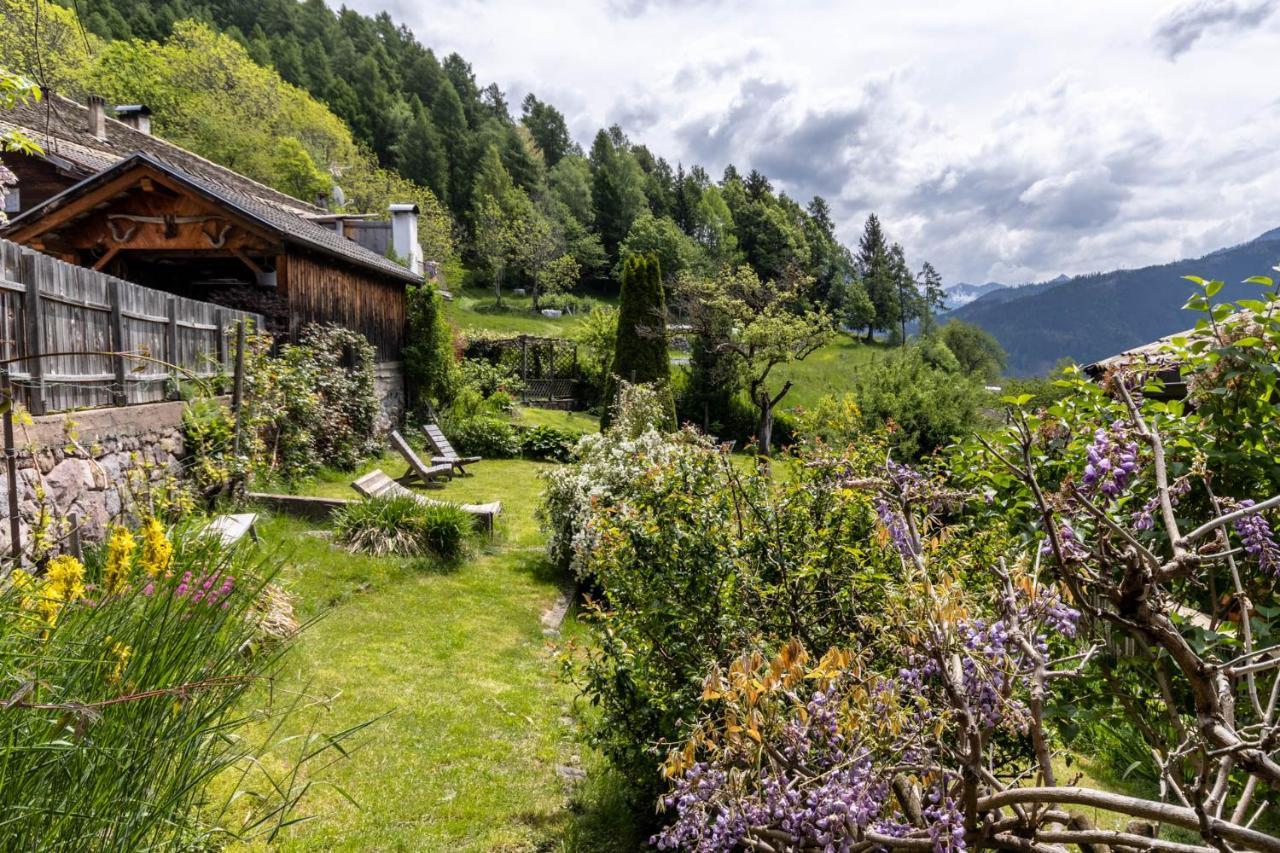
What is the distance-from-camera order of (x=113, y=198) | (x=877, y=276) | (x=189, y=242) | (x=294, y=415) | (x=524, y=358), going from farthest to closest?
(x=877, y=276), (x=524, y=358), (x=189, y=242), (x=113, y=198), (x=294, y=415)

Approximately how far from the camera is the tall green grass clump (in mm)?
1468

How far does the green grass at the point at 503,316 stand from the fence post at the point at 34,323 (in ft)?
105

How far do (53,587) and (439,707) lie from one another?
10.5ft

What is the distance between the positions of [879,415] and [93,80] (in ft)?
140

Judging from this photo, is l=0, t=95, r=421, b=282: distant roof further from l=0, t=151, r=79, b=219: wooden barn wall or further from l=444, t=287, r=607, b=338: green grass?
l=444, t=287, r=607, b=338: green grass

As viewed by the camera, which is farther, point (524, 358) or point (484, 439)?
point (524, 358)

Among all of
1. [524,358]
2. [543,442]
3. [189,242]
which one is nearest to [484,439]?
[543,442]

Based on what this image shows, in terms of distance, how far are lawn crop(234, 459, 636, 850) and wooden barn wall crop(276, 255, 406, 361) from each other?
6109mm

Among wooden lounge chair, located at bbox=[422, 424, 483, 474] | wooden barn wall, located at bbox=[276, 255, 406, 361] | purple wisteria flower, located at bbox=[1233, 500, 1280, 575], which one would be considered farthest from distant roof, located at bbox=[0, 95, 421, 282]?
purple wisteria flower, located at bbox=[1233, 500, 1280, 575]

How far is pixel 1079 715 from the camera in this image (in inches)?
90.0

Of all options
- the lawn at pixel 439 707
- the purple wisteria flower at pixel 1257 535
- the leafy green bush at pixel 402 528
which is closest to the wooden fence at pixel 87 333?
the lawn at pixel 439 707

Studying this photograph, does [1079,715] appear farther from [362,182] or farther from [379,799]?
[362,182]

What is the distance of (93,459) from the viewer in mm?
5215

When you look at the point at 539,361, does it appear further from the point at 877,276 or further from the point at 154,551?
the point at 877,276
